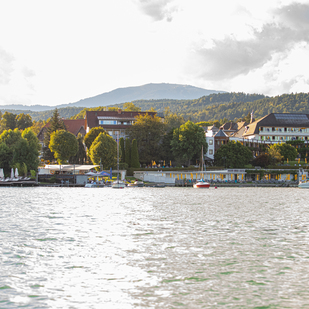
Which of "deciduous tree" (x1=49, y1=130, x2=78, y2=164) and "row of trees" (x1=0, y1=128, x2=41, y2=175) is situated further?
"deciduous tree" (x1=49, y1=130, x2=78, y2=164)

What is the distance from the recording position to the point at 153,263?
1864 cm

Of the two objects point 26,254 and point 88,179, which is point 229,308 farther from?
point 88,179

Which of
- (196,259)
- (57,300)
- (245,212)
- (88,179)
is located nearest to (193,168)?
(88,179)

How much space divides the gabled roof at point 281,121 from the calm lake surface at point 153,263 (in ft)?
405

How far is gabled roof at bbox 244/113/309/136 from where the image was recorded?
15325 centimetres

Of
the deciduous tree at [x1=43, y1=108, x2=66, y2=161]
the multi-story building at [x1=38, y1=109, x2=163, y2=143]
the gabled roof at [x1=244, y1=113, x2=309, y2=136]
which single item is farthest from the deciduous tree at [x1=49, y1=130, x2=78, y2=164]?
the gabled roof at [x1=244, y1=113, x2=309, y2=136]

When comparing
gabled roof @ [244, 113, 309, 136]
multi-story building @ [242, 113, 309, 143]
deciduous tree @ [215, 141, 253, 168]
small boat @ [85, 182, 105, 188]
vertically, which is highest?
gabled roof @ [244, 113, 309, 136]

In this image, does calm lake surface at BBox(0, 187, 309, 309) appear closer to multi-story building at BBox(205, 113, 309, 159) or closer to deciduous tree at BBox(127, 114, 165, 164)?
deciduous tree at BBox(127, 114, 165, 164)

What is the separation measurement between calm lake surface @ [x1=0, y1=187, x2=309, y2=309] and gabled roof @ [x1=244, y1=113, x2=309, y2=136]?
4866 inches

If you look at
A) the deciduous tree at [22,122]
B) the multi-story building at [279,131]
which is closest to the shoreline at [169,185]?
the multi-story building at [279,131]

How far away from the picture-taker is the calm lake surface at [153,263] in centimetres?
1369

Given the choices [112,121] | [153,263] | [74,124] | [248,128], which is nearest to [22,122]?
[74,124]

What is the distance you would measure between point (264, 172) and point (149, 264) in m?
98.3

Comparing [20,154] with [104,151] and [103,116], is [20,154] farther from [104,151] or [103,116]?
[103,116]
